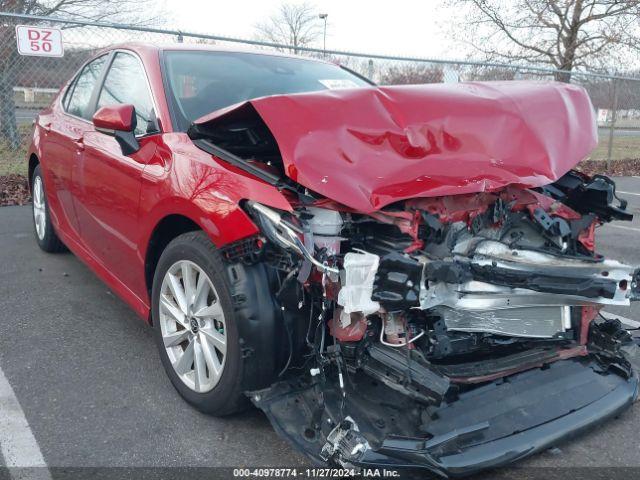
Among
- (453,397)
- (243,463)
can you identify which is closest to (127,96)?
(243,463)

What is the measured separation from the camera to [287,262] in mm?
2250

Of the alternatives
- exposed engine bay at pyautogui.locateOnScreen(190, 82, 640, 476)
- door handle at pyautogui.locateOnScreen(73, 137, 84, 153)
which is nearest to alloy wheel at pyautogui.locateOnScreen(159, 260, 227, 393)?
exposed engine bay at pyautogui.locateOnScreen(190, 82, 640, 476)

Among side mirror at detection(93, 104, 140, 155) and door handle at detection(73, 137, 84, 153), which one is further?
door handle at detection(73, 137, 84, 153)

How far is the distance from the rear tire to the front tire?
2.54 m

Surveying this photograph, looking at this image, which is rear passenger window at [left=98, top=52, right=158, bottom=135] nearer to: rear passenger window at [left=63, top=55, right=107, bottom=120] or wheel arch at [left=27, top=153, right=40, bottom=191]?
rear passenger window at [left=63, top=55, right=107, bottom=120]

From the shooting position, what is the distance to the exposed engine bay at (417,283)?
2.14m

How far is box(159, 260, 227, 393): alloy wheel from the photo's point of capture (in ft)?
8.27

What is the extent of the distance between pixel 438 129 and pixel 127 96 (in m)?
1.98

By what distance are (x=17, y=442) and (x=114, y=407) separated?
0.43m

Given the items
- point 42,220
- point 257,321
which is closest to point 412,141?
point 257,321

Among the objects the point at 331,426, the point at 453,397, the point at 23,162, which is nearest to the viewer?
the point at 331,426

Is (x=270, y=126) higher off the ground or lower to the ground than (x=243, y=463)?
higher

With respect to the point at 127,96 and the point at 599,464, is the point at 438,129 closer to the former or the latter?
the point at 599,464

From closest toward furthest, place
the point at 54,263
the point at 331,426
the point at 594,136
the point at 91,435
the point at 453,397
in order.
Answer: the point at 331,426, the point at 453,397, the point at 91,435, the point at 594,136, the point at 54,263
